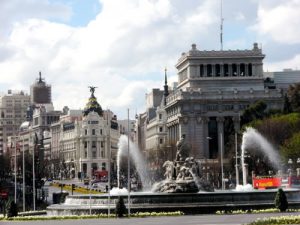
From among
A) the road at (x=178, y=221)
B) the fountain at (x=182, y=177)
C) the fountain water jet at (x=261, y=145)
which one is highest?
the fountain water jet at (x=261, y=145)

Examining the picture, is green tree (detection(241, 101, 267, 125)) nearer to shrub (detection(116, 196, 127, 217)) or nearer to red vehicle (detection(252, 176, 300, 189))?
red vehicle (detection(252, 176, 300, 189))

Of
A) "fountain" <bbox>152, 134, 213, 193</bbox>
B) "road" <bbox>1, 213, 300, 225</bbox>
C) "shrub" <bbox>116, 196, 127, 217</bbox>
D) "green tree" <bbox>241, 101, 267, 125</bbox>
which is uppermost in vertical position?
"green tree" <bbox>241, 101, 267, 125</bbox>

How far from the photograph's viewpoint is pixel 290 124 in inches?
5748

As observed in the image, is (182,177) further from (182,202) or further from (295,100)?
(295,100)

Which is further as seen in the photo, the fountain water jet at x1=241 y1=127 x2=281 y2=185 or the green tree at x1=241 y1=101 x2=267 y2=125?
the green tree at x1=241 y1=101 x2=267 y2=125

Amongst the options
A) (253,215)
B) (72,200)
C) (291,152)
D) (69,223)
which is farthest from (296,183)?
(69,223)

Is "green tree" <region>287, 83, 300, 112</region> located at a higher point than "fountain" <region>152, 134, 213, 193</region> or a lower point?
higher

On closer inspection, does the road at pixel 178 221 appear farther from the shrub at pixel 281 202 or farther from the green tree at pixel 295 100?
the green tree at pixel 295 100

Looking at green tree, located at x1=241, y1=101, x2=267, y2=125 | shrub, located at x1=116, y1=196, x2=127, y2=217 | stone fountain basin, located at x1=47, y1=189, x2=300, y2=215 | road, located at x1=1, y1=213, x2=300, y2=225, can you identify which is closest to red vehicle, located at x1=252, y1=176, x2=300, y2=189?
stone fountain basin, located at x1=47, y1=189, x2=300, y2=215

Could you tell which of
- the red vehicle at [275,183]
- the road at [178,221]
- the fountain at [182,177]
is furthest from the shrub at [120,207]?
the red vehicle at [275,183]

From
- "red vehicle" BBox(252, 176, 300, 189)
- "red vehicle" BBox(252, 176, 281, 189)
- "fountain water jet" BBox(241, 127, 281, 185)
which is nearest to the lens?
"red vehicle" BBox(252, 176, 281, 189)

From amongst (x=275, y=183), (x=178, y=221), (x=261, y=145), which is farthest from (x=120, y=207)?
(x=261, y=145)

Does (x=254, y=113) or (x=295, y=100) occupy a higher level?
(x=295, y=100)

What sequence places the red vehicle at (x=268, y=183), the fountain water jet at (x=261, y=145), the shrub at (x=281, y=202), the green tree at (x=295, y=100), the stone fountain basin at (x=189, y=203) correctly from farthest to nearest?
the green tree at (x=295, y=100), the fountain water jet at (x=261, y=145), the red vehicle at (x=268, y=183), the stone fountain basin at (x=189, y=203), the shrub at (x=281, y=202)
